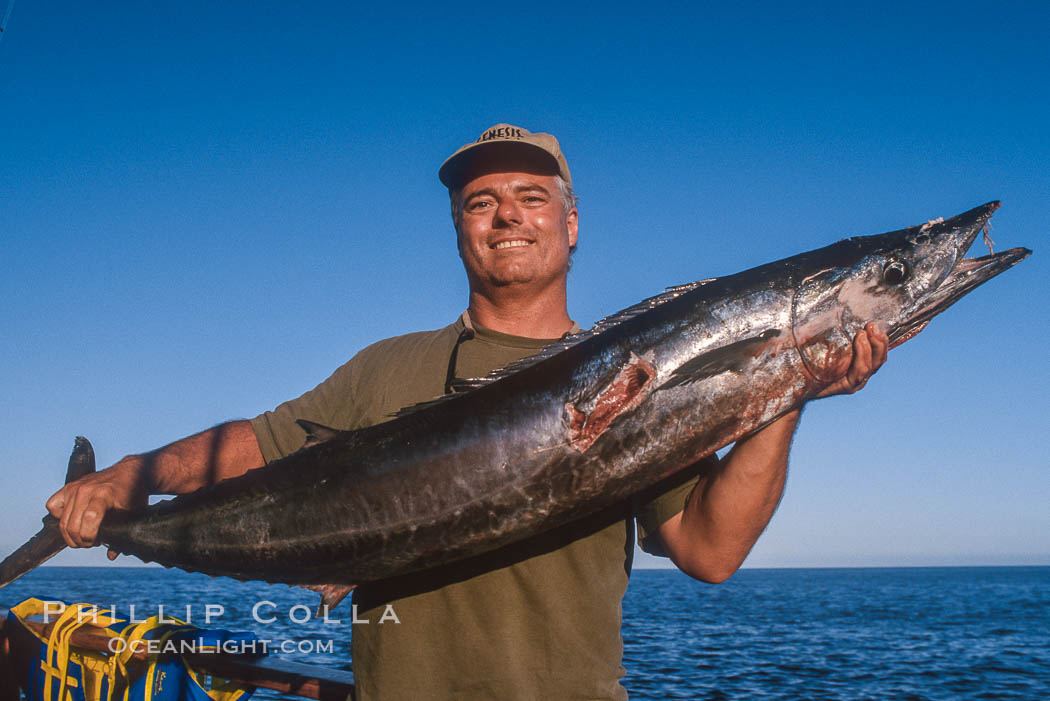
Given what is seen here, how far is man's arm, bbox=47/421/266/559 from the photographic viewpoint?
2906 millimetres

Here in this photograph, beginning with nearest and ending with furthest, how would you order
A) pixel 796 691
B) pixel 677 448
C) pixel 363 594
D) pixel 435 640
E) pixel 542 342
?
pixel 677 448
pixel 435 640
pixel 363 594
pixel 542 342
pixel 796 691

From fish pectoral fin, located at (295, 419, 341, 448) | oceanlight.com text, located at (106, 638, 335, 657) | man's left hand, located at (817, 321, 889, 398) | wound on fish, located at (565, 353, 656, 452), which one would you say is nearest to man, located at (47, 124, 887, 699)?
man's left hand, located at (817, 321, 889, 398)

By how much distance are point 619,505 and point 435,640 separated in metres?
0.83

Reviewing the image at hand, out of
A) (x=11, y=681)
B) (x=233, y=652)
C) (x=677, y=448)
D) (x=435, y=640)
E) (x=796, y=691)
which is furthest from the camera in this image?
(x=796, y=691)

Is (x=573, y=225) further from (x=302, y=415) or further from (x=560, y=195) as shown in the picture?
(x=302, y=415)

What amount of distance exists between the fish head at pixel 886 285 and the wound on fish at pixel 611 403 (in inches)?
21.2

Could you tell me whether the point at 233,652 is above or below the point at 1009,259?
below

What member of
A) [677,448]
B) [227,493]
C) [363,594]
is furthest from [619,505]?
[227,493]

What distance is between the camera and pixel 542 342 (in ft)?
9.87

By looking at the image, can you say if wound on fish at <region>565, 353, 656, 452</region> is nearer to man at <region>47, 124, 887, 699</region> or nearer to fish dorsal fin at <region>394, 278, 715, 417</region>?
fish dorsal fin at <region>394, 278, 715, 417</region>

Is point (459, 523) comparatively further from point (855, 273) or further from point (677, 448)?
point (855, 273)

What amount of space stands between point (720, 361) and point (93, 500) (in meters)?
2.54

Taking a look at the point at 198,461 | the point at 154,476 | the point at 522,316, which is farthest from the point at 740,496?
the point at 154,476

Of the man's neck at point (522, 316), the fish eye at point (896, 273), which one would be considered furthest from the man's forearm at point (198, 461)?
the fish eye at point (896, 273)
